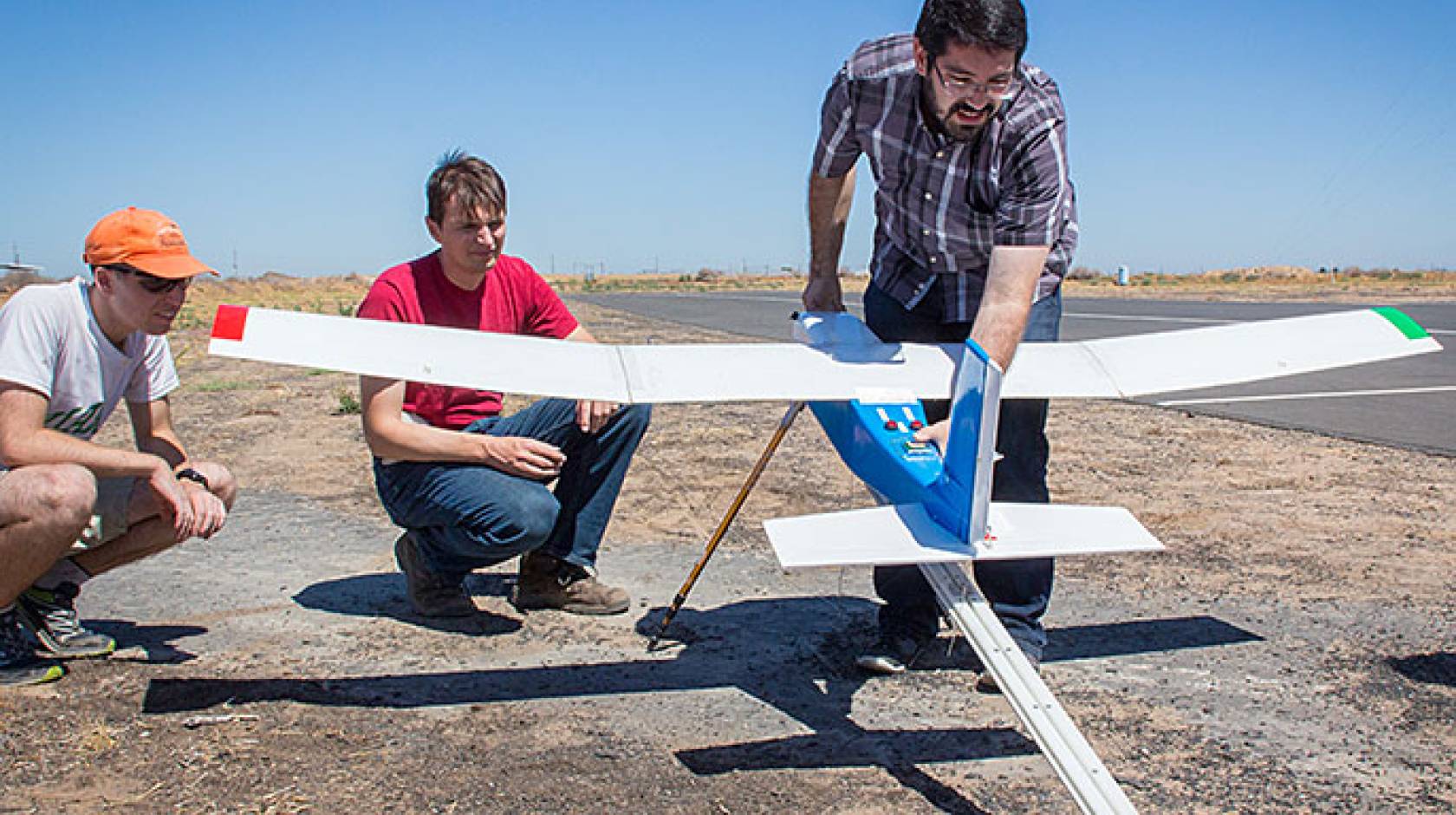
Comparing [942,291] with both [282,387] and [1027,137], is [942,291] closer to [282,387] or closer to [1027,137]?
[1027,137]

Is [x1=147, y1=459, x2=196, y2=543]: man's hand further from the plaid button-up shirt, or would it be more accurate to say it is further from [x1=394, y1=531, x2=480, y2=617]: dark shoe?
the plaid button-up shirt

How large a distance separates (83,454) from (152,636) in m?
0.98

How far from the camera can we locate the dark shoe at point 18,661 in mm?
3930

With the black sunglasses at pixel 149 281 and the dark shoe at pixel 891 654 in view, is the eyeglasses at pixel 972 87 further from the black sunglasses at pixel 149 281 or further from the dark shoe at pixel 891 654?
the black sunglasses at pixel 149 281

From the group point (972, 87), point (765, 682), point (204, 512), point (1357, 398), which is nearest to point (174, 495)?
point (204, 512)

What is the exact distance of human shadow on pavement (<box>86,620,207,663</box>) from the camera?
4.25 m

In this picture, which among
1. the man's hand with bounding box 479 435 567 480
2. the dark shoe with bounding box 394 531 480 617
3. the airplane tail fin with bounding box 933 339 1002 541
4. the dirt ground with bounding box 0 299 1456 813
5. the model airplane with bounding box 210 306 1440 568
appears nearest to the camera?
the airplane tail fin with bounding box 933 339 1002 541

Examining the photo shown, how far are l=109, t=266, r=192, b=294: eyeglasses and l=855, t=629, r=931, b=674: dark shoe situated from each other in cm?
284

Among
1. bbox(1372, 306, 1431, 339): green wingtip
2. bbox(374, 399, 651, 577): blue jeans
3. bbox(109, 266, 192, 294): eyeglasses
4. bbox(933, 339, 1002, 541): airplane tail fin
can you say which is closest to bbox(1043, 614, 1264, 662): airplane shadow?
bbox(1372, 306, 1431, 339): green wingtip

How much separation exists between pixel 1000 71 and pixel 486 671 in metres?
2.76

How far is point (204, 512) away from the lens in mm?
3977

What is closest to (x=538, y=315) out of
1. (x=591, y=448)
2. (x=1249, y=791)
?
(x=591, y=448)

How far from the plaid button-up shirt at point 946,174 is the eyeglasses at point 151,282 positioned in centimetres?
245

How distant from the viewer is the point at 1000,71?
337cm
